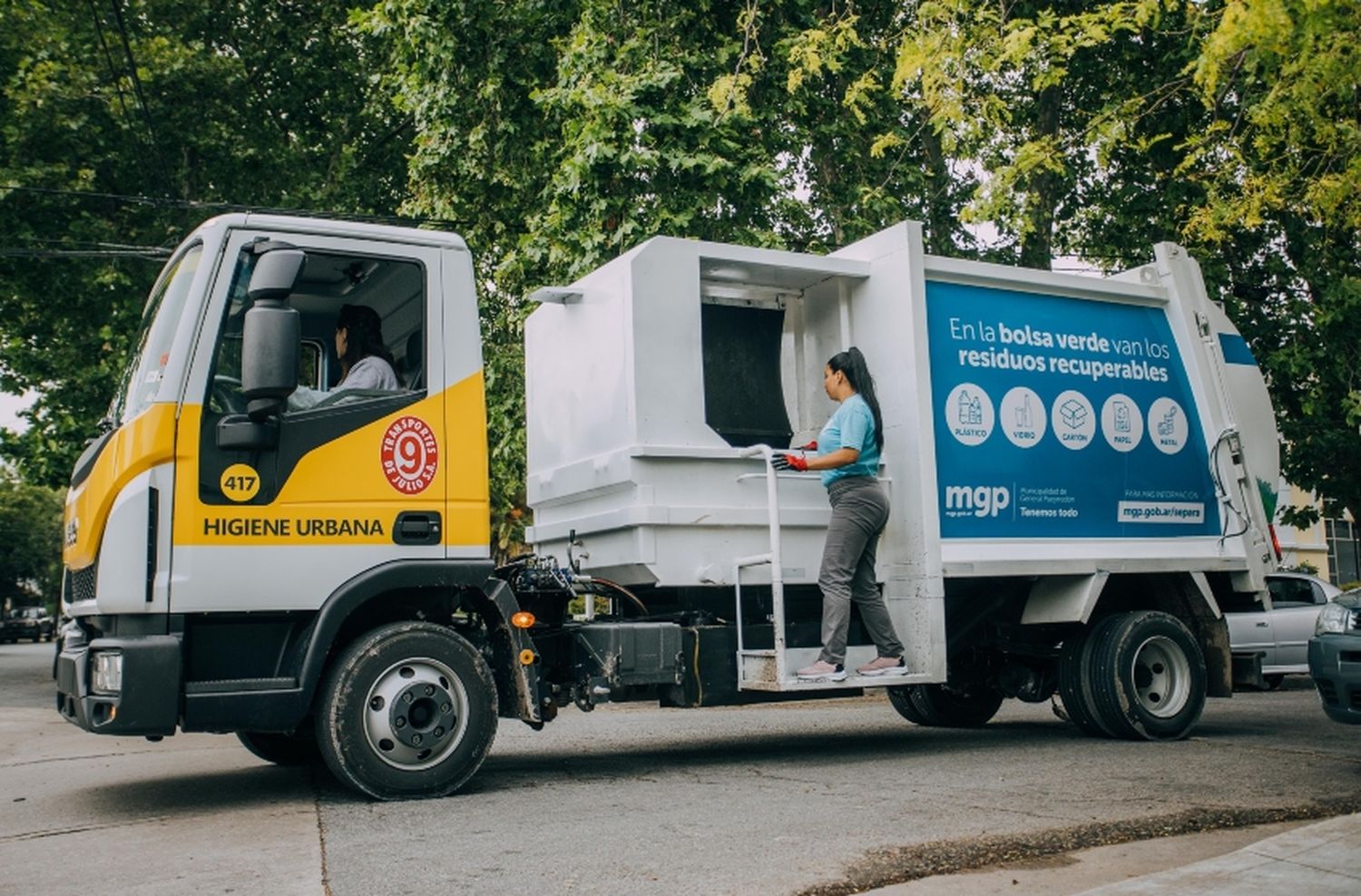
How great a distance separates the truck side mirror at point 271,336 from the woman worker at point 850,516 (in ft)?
9.68

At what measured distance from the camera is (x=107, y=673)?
619 cm

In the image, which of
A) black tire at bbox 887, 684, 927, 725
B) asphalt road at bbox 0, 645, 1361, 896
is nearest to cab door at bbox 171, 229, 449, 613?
asphalt road at bbox 0, 645, 1361, 896

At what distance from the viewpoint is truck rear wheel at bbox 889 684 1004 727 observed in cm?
1038

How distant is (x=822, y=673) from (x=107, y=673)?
378 centimetres

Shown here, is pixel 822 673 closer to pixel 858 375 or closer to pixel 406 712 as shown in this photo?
pixel 858 375

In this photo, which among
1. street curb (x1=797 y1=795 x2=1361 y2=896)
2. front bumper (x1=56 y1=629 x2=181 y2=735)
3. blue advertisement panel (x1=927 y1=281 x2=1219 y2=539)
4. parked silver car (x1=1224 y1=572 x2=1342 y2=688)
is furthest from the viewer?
parked silver car (x1=1224 y1=572 x2=1342 y2=688)

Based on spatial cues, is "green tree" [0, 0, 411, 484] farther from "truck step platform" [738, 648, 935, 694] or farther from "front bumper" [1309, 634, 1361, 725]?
"front bumper" [1309, 634, 1361, 725]

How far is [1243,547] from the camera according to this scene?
9.59 m

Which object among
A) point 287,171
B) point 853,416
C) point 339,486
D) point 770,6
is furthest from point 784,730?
point 287,171

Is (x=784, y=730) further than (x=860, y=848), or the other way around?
(x=784, y=730)

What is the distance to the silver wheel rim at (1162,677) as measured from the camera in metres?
9.09

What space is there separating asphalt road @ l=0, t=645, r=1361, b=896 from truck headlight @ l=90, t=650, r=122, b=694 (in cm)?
66

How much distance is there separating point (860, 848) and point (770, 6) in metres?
11.9

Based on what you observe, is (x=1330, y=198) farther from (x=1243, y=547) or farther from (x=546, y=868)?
(x=546, y=868)
